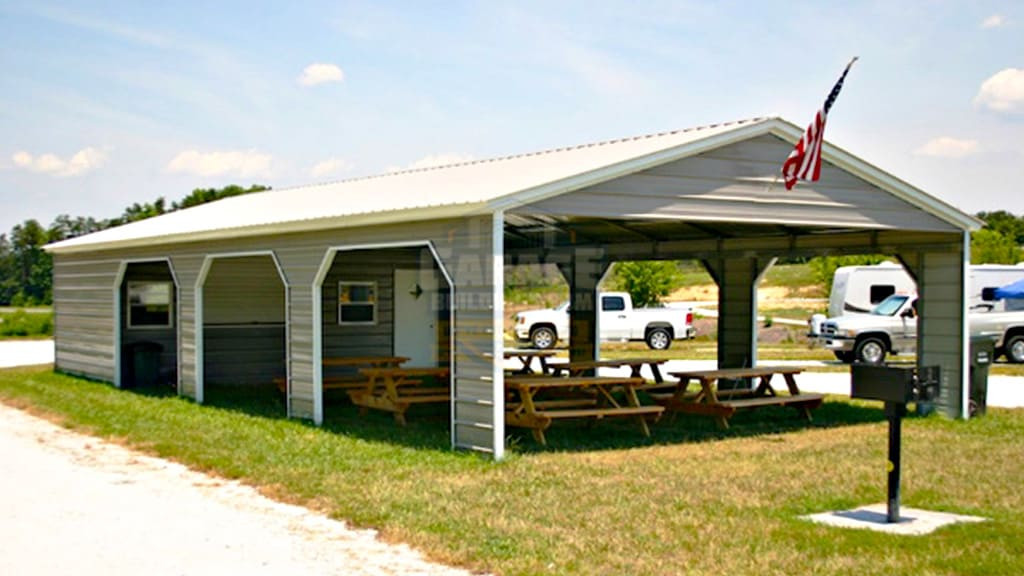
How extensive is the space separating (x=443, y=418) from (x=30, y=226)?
7359cm

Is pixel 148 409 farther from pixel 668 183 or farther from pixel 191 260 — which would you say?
pixel 668 183

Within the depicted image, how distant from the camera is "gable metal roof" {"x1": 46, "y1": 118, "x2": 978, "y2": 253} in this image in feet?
35.7

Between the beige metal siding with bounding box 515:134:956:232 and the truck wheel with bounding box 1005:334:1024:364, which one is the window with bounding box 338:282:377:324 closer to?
the beige metal siding with bounding box 515:134:956:232

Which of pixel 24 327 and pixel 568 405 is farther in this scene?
pixel 24 327

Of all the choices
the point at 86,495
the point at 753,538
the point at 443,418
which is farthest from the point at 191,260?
the point at 753,538

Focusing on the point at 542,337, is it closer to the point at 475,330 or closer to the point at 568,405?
the point at 568,405

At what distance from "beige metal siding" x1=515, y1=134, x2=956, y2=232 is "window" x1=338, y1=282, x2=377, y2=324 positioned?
888cm

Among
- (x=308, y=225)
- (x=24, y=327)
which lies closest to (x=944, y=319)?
(x=308, y=225)

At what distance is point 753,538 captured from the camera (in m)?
7.42

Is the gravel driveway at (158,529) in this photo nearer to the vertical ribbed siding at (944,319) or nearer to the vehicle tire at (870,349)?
the vertical ribbed siding at (944,319)

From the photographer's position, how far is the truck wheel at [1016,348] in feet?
83.6

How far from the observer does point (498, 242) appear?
1035cm

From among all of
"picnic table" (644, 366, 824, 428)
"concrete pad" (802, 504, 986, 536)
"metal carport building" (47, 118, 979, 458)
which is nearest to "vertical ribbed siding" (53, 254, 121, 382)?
"metal carport building" (47, 118, 979, 458)

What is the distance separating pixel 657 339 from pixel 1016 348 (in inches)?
390
